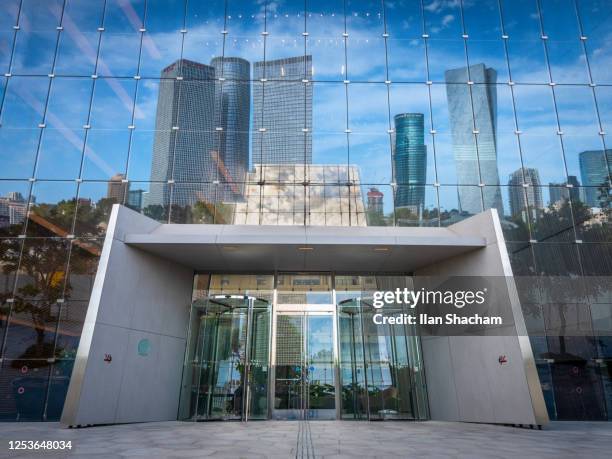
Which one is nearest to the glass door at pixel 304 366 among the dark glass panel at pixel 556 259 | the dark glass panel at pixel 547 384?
the dark glass panel at pixel 547 384

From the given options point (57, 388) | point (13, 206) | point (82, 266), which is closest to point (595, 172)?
point (82, 266)

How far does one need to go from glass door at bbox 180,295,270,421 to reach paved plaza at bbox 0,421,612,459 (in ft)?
7.51

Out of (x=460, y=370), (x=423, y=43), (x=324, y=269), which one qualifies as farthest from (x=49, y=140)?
(x=460, y=370)

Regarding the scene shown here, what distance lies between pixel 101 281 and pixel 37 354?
3.21 meters

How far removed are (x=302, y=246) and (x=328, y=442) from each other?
15.3 ft

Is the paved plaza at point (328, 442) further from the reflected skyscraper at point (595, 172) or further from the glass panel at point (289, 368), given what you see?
the reflected skyscraper at point (595, 172)

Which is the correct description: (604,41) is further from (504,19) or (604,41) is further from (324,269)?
(324,269)

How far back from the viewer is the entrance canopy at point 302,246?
394 inches

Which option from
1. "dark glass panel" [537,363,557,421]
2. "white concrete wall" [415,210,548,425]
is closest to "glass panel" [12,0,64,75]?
"white concrete wall" [415,210,548,425]

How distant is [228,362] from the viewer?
10938mm

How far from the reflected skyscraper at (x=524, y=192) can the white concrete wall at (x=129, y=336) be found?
891cm

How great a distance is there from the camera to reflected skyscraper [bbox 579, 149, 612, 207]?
12.4 meters

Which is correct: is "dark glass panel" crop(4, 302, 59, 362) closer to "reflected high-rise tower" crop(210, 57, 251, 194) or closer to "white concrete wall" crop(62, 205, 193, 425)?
"white concrete wall" crop(62, 205, 193, 425)

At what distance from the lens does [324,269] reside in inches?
485
